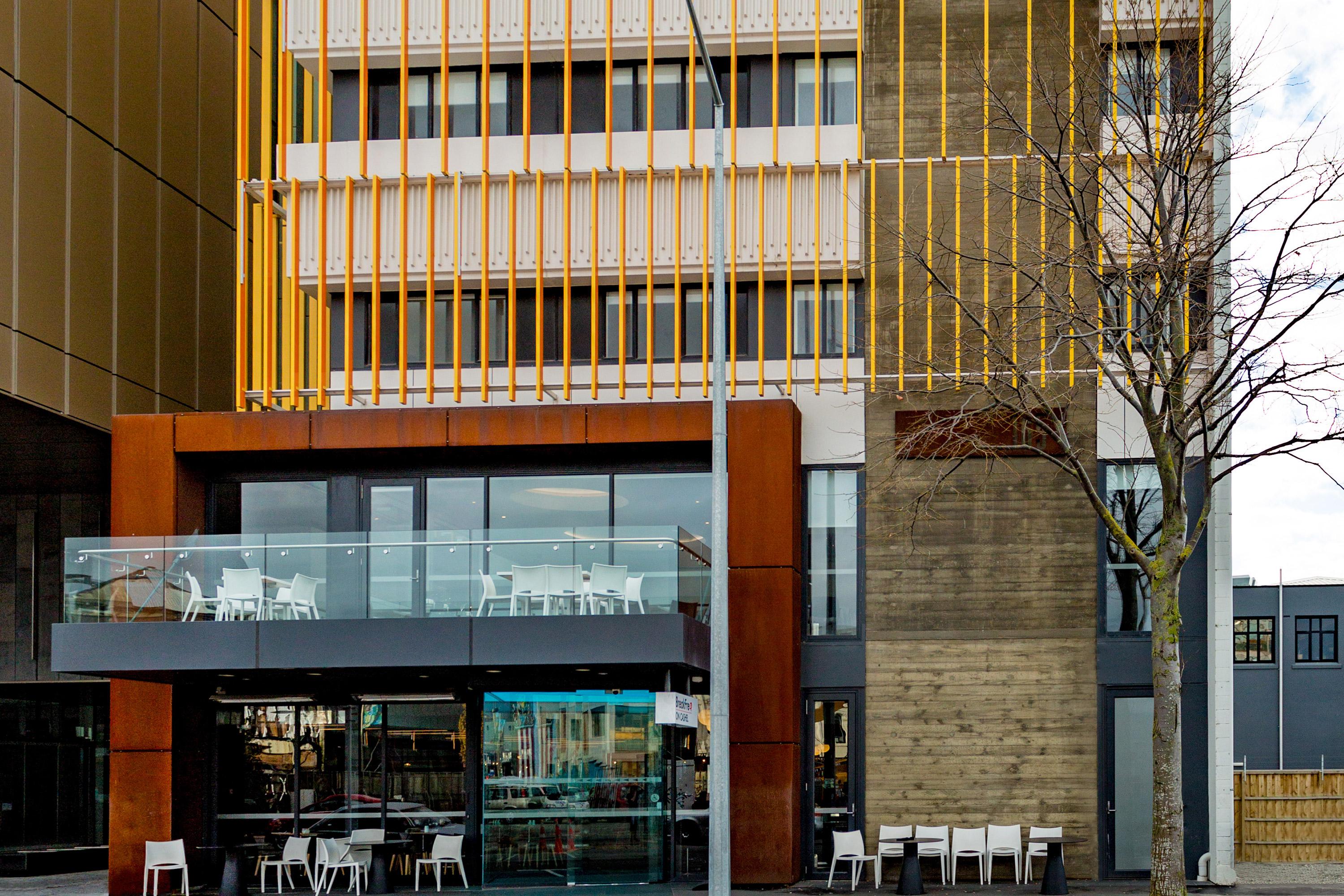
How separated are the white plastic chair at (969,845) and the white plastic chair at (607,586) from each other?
6.29 m

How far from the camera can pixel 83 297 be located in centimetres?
2498

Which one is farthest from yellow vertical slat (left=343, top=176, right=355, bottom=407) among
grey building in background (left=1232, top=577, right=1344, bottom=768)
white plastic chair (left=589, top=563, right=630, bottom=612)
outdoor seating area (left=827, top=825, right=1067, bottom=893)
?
grey building in background (left=1232, top=577, right=1344, bottom=768)

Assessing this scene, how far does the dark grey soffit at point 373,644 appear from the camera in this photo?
18.4 m

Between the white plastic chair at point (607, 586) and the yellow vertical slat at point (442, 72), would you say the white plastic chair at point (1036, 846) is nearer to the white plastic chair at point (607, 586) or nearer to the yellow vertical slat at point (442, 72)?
the white plastic chair at point (607, 586)

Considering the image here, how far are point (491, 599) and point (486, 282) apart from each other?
19.8ft

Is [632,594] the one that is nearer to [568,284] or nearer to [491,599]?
[491,599]

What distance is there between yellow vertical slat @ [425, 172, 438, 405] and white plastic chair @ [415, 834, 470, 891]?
22.1 ft

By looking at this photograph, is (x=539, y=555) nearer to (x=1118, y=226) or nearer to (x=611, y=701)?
(x=611, y=701)

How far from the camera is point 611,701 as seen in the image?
70.8 feet

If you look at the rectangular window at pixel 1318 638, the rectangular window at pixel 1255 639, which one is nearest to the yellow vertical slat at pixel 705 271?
the rectangular window at pixel 1255 639

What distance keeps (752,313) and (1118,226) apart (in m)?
5.77

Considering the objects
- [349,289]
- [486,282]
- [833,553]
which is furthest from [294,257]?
[833,553]

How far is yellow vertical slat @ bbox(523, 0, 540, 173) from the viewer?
2303 centimetres

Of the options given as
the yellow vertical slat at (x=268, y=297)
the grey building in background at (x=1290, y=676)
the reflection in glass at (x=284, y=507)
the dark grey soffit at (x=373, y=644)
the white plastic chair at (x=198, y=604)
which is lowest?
the grey building in background at (x=1290, y=676)
